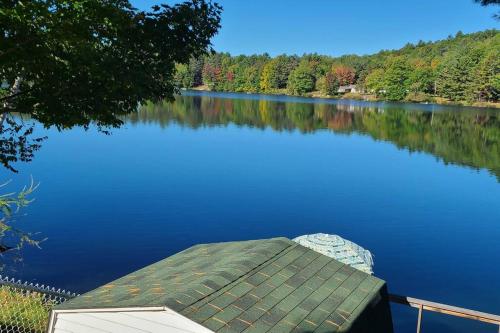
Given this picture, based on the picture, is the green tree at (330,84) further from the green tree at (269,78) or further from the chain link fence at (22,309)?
the chain link fence at (22,309)

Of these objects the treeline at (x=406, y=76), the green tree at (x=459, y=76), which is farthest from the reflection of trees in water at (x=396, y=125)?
the green tree at (x=459, y=76)

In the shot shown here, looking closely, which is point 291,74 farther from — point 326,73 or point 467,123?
point 467,123

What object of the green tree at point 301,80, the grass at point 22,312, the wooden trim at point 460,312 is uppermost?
the green tree at point 301,80

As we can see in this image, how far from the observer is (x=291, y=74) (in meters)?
187

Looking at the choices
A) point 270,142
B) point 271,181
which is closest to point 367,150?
point 270,142

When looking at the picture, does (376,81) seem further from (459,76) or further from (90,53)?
(90,53)

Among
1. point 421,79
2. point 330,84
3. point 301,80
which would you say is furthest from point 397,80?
point 301,80

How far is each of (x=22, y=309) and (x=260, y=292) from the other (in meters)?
8.45

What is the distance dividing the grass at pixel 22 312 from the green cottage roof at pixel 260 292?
4.58m

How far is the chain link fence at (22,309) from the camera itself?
12516mm

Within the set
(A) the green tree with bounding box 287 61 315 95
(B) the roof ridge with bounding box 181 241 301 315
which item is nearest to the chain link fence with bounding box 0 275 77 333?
→ (B) the roof ridge with bounding box 181 241 301 315

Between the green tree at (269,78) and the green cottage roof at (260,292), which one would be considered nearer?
the green cottage roof at (260,292)

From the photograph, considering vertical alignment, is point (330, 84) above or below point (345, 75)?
below

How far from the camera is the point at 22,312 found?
13.0 m
